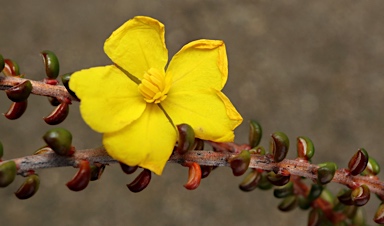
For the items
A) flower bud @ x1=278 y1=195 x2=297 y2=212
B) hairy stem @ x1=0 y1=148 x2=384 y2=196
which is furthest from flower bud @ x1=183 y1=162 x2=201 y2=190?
flower bud @ x1=278 y1=195 x2=297 y2=212

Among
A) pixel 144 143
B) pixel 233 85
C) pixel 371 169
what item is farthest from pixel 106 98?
pixel 233 85

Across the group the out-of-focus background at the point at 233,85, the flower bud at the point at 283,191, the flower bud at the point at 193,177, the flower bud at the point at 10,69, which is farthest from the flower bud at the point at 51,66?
the out-of-focus background at the point at 233,85

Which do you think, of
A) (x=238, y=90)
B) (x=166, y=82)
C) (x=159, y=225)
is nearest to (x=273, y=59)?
(x=238, y=90)

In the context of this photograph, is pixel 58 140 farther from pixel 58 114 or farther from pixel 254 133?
pixel 254 133

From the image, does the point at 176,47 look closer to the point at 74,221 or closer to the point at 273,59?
the point at 273,59

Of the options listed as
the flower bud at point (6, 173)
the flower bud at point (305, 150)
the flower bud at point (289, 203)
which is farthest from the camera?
the flower bud at point (289, 203)

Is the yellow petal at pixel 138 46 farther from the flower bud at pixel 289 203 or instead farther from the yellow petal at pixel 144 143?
the flower bud at pixel 289 203
